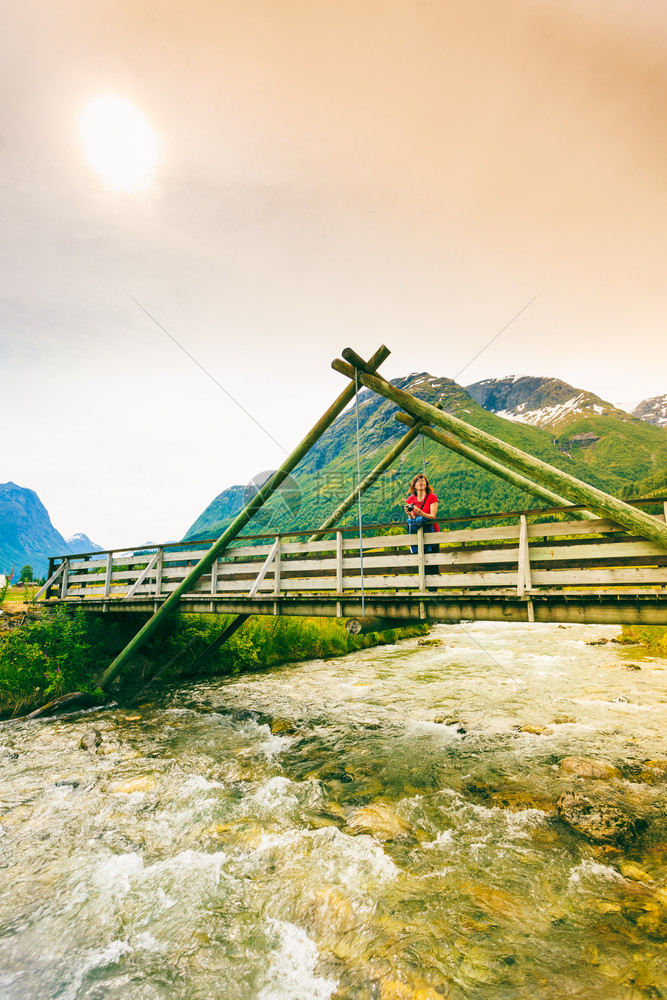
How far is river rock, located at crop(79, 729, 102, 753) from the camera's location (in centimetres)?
1046

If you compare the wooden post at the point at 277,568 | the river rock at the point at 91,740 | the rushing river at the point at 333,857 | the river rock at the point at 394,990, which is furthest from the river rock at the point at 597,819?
the river rock at the point at 91,740

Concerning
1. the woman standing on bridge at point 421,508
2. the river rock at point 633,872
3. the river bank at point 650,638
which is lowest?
the river rock at point 633,872

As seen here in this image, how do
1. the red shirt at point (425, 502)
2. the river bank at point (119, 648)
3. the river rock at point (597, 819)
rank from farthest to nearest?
1. the river bank at point (119, 648)
2. the red shirt at point (425, 502)
3. the river rock at point (597, 819)

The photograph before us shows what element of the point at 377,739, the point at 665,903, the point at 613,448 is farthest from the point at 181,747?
the point at 613,448

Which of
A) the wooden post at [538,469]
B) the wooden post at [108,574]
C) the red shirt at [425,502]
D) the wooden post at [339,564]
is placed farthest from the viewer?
the wooden post at [108,574]

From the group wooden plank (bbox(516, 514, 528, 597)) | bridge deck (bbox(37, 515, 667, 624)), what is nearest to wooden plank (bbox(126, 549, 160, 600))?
bridge deck (bbox(37, 515, 667, 624))

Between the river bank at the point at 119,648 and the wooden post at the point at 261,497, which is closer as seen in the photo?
the wooden post at the point at 261,497

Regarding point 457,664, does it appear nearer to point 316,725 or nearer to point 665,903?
point 316,725

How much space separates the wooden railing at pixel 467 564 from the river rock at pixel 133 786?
15.6 ft

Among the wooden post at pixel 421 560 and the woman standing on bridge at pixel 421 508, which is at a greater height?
the woman standing on bridge at pixel 421 508

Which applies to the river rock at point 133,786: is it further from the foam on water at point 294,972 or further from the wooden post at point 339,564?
the wooden post at point 339,564

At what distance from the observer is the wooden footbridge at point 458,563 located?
7.87 metres

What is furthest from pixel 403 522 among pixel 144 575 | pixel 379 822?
pixel 144 575

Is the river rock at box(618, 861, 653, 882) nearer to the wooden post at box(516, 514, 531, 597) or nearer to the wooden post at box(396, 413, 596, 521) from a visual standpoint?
the wooden post at box(516, 514, 531, 597)
